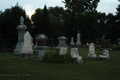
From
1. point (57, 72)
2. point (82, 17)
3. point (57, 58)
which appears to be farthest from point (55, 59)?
point (82, 17)

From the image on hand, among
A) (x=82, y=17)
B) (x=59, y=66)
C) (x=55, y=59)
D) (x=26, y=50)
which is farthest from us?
(x=82, y=17)

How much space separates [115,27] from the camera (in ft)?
76.7

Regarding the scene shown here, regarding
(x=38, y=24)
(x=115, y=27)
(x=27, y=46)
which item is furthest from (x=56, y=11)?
(x=27, y=46)

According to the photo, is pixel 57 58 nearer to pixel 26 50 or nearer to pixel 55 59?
pixel 55 59

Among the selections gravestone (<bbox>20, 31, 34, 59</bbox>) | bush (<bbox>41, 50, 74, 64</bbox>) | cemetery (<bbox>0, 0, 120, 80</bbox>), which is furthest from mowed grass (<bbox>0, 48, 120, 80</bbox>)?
gravestone (<bbox>20, 31, 34, 59</bbox>)

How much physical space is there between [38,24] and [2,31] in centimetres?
1590

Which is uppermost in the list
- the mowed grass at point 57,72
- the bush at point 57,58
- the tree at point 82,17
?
the tree at point 82,17

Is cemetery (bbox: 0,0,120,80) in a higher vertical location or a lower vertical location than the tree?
lower

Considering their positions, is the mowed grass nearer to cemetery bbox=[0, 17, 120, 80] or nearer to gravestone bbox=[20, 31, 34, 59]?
cemetery bbox=[0, 17, 120, 80]

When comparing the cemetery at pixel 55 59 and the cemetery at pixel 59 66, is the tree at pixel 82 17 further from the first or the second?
the cemetery at pixel 59 66

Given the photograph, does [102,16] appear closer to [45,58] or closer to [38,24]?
[38,24]

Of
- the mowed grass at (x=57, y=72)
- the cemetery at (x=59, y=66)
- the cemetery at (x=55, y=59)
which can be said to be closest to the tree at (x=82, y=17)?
the cemetery at (x=55, y=59)

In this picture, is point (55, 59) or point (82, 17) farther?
point (82, 17)

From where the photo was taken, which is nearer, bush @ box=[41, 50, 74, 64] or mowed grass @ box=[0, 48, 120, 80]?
mowed grass @ box=[0, 48, 120, 80]
